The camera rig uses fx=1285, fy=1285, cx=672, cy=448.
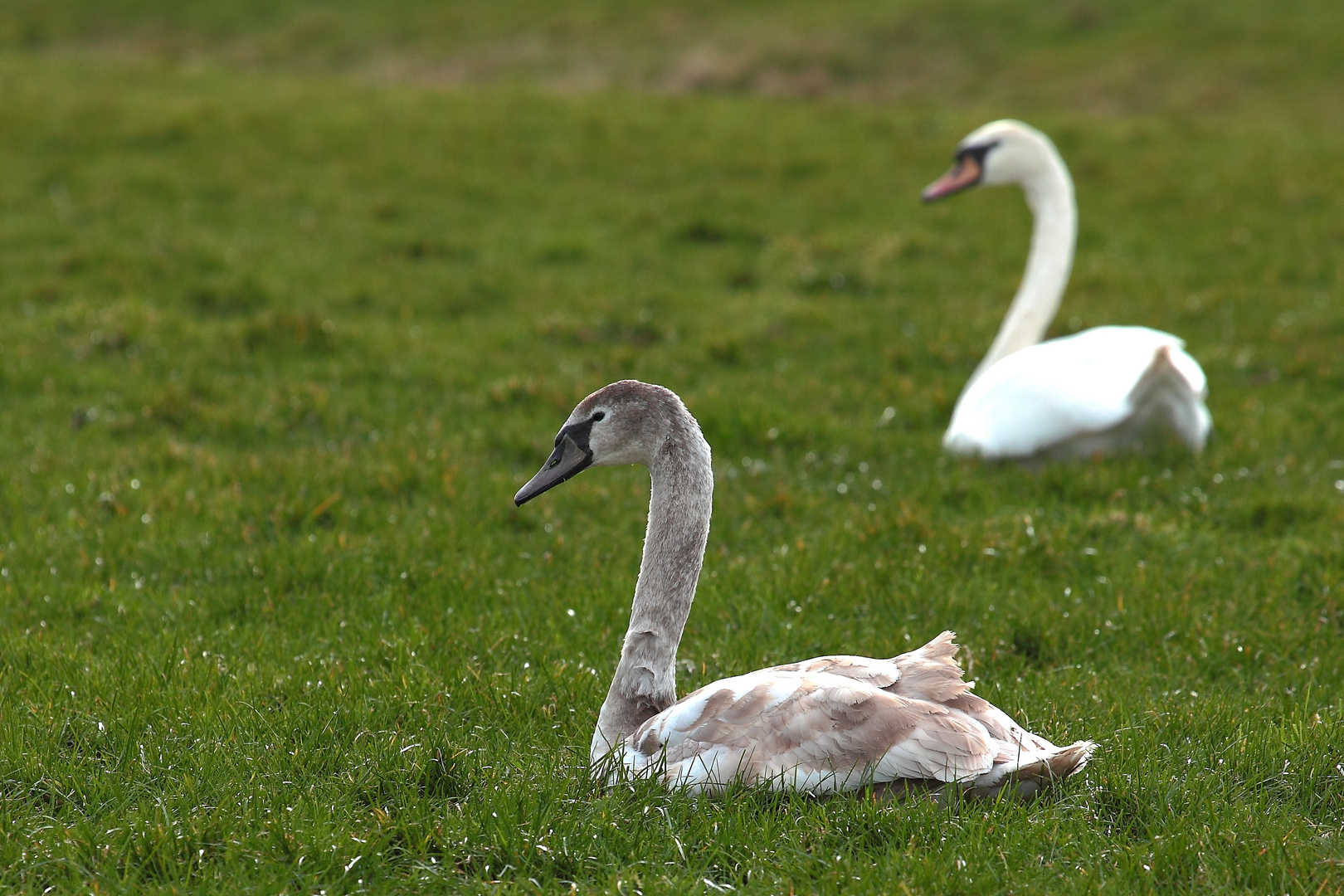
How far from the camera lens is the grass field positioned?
11.8ft

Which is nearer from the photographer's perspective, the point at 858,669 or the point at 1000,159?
the point at 858,669

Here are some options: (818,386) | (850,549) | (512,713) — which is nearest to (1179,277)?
(818,386)

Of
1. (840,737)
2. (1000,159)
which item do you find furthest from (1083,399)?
(840,737)

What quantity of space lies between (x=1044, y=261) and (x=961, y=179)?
3.14 feet

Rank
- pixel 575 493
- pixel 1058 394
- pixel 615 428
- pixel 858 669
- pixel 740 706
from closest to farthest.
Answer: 1. pixel 740 706
2. pixel 858 669
3. pixel 615 428
4. pixel 575 493
5. pixel 1058 394

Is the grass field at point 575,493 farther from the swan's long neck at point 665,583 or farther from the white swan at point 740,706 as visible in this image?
the swan's long neck at point 665,583

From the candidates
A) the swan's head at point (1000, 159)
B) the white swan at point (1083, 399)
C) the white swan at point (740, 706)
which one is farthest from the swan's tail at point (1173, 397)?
the white swan at point (740, 706)

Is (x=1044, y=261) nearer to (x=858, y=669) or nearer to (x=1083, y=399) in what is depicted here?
(x=1083, y=399)

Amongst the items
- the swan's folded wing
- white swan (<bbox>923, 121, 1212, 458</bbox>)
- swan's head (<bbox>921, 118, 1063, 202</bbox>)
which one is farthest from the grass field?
swan's head (<bbox>921, 118, 1063, 202</bbox>)

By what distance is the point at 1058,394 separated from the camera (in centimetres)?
740

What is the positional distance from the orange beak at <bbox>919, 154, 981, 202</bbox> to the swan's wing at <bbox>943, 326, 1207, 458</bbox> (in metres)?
2.20

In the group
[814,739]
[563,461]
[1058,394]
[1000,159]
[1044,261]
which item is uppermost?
[1000,159]

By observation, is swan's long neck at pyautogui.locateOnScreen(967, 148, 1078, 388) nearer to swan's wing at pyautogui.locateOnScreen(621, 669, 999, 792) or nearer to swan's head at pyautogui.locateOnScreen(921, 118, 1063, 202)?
Result: swan's head at pyautogui.locateOnScreen(921, 118, 1063, 202)

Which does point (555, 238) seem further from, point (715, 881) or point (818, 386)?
point (715, 881)
